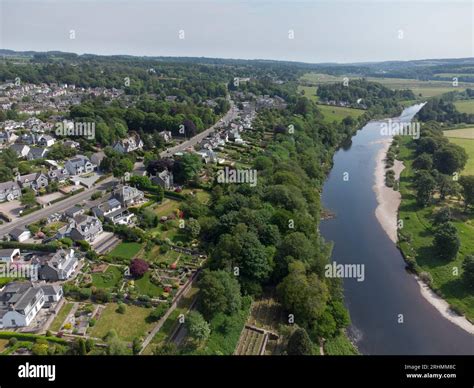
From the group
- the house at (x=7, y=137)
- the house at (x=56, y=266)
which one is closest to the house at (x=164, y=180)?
the house at (x=56, y=266)

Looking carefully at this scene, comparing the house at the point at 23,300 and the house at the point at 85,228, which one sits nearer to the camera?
the house at the point at 23,300

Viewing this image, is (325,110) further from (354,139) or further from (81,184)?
(81,184)

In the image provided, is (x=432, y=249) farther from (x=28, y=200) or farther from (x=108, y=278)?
(x=28, y=200)

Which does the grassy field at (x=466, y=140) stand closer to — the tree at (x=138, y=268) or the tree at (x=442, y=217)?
the tree at (x=442, y=217)

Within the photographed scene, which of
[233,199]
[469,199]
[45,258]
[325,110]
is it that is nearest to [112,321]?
[45,258]

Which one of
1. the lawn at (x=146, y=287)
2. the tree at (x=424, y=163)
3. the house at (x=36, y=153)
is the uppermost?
the house at (x=36, y=153)

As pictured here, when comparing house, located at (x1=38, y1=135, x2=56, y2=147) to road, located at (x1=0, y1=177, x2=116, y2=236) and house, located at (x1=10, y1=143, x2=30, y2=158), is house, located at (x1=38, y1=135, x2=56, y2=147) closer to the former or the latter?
house, located at (x1=10, y1=143, x2=30, y2=158)

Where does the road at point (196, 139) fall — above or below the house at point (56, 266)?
above

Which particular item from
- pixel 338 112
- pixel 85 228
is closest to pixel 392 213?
pixel 85 228
